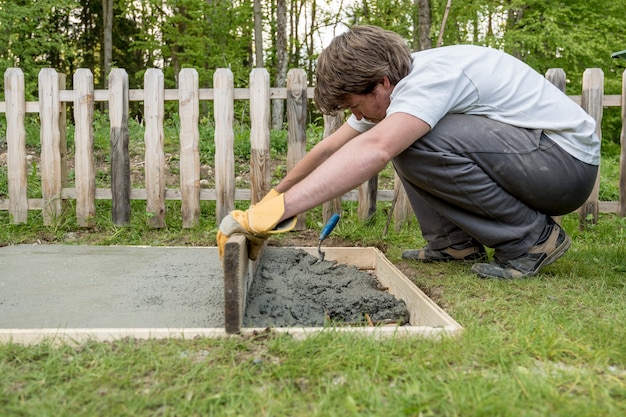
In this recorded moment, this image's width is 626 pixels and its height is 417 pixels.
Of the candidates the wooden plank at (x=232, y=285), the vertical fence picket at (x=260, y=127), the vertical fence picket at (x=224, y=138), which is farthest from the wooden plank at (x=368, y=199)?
the wooden plank at (x=232, y=285)

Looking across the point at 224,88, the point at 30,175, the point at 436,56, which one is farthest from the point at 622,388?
the point at 30,175

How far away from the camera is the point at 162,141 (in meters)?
4.33

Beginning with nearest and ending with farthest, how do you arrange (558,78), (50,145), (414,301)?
1. (414,301)
2. (558,78)
3. (50,145)

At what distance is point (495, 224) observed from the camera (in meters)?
2.53

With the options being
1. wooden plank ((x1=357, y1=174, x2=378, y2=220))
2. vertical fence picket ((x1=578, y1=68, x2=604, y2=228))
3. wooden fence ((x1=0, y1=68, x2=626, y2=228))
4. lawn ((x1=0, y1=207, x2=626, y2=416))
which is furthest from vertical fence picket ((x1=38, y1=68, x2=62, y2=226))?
vertical fence picket ((x1=578, y1=68, x2=604, y2=228))

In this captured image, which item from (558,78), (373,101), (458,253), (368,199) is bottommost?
(458,253)

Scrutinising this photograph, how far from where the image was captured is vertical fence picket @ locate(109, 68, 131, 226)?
4.32 meters

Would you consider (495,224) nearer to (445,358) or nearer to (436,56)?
(436,56)

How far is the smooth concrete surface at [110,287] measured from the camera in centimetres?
200

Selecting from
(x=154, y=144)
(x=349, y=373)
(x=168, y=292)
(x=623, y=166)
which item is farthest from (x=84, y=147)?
(x=623, y=166)

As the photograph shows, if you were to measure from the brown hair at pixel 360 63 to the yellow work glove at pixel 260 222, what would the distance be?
651 mm

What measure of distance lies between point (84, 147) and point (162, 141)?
0.66m

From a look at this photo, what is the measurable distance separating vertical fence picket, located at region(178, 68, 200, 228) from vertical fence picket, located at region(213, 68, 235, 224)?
0.17 m

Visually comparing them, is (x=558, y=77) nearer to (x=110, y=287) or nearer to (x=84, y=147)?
(x=110, y=287)
